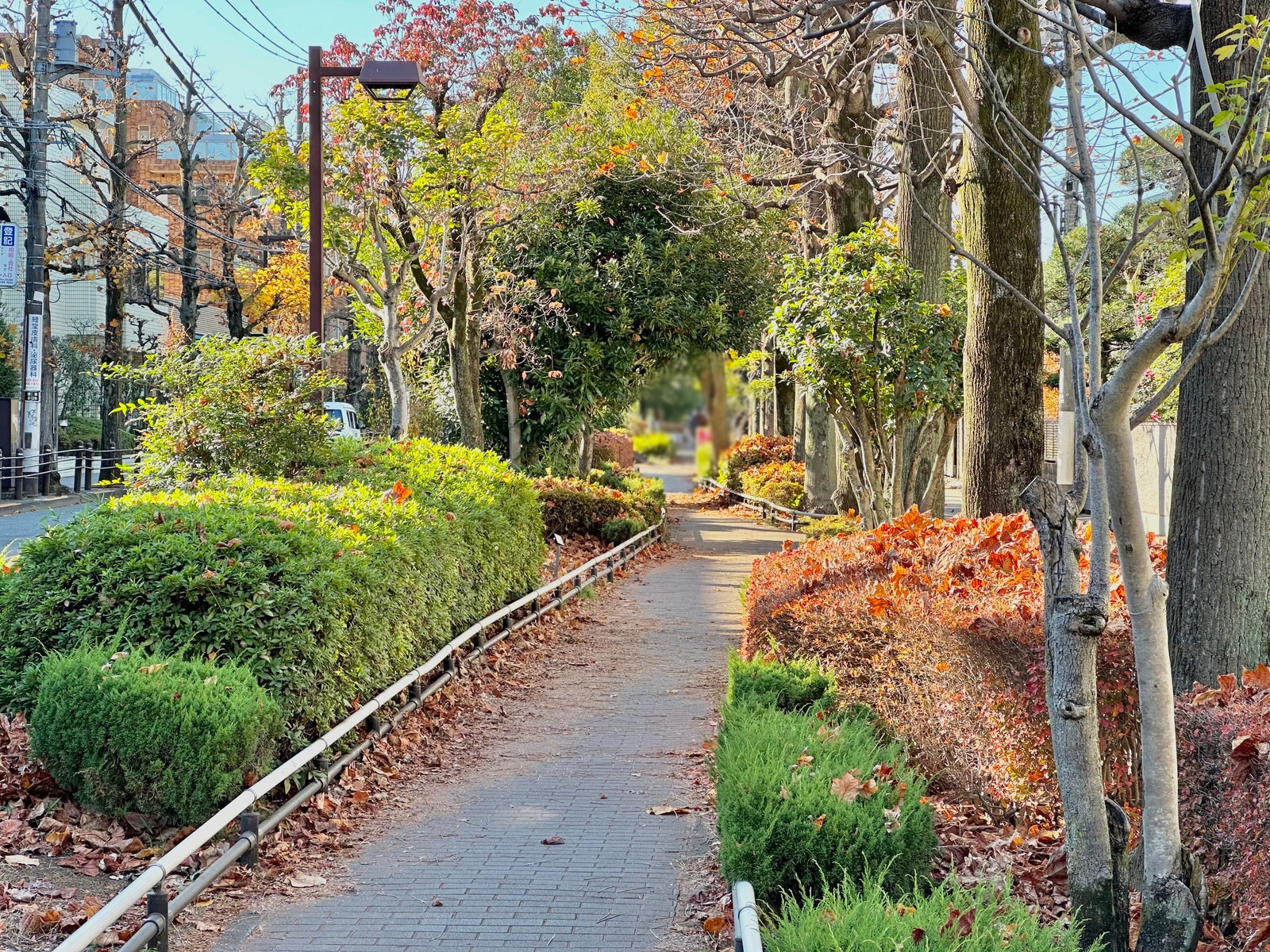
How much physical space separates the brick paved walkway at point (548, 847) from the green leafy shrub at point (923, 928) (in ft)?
3.66

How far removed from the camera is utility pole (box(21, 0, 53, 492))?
2491 centimetres

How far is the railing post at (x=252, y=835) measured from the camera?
6148 millimetres

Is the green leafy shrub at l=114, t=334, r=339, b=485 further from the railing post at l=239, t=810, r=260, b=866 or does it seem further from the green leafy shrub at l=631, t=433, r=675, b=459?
the green leafy shrub at l=631, t=433, r=675, b=459

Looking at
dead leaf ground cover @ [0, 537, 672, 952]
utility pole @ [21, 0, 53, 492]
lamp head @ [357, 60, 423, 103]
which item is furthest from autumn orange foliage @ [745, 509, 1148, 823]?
utility pole @ [21, 0, 53, 492]

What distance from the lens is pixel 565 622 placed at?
15.1 meters

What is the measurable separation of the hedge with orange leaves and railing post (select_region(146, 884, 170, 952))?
3789 millimetres

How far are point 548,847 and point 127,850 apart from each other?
6.55ft

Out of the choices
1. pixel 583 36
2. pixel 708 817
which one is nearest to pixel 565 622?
pixel 708 817

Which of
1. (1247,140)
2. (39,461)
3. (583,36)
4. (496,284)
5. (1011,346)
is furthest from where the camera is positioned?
(583,36)

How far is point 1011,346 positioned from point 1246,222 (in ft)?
20.4

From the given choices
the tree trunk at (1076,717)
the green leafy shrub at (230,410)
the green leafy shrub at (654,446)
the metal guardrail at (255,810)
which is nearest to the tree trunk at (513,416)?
the metal guardrail at (255,810)

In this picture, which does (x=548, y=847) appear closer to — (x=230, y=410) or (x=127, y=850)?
(x=127, y=850)

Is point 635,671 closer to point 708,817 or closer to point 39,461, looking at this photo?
point 708,817

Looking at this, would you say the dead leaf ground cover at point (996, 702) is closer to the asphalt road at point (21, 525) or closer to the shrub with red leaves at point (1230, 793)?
the shrub with red leaves at point (1230, 793)
